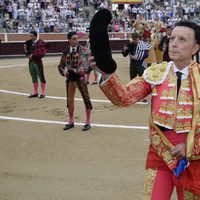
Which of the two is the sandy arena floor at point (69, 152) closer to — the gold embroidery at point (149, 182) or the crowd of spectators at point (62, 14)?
the gold embroidery at point (149, 182)

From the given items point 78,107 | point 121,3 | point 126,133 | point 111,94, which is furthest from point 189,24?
point 121,3

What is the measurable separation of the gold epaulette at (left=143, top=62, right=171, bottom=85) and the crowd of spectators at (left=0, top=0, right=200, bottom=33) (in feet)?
65.8

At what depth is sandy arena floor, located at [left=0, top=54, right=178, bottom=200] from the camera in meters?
4.23

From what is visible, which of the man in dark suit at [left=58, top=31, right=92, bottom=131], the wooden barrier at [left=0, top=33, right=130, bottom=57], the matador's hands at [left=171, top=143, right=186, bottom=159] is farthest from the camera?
the wooden barrier at [left=0, top=33, right=130, bottom=57]

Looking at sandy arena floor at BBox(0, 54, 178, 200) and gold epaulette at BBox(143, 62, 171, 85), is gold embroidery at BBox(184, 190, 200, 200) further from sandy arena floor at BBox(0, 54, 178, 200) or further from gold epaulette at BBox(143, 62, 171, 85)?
sandy arena floor at BBox(0, 54, 178, 200)

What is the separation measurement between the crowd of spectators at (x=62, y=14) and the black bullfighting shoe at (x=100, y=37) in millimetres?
20378

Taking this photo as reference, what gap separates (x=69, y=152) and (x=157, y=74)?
10.4 feet

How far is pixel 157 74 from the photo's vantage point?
8.39 ft

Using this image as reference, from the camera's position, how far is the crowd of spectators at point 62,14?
23.5m

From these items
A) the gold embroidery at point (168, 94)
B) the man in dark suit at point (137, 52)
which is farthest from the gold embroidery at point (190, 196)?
the man in dark suit at point (137, 52)

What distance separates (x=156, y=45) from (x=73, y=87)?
22.8 feet

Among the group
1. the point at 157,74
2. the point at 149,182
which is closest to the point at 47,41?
the point at 157,74

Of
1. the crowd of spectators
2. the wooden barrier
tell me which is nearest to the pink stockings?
the wooden barrier

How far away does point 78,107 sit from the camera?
8500mm
